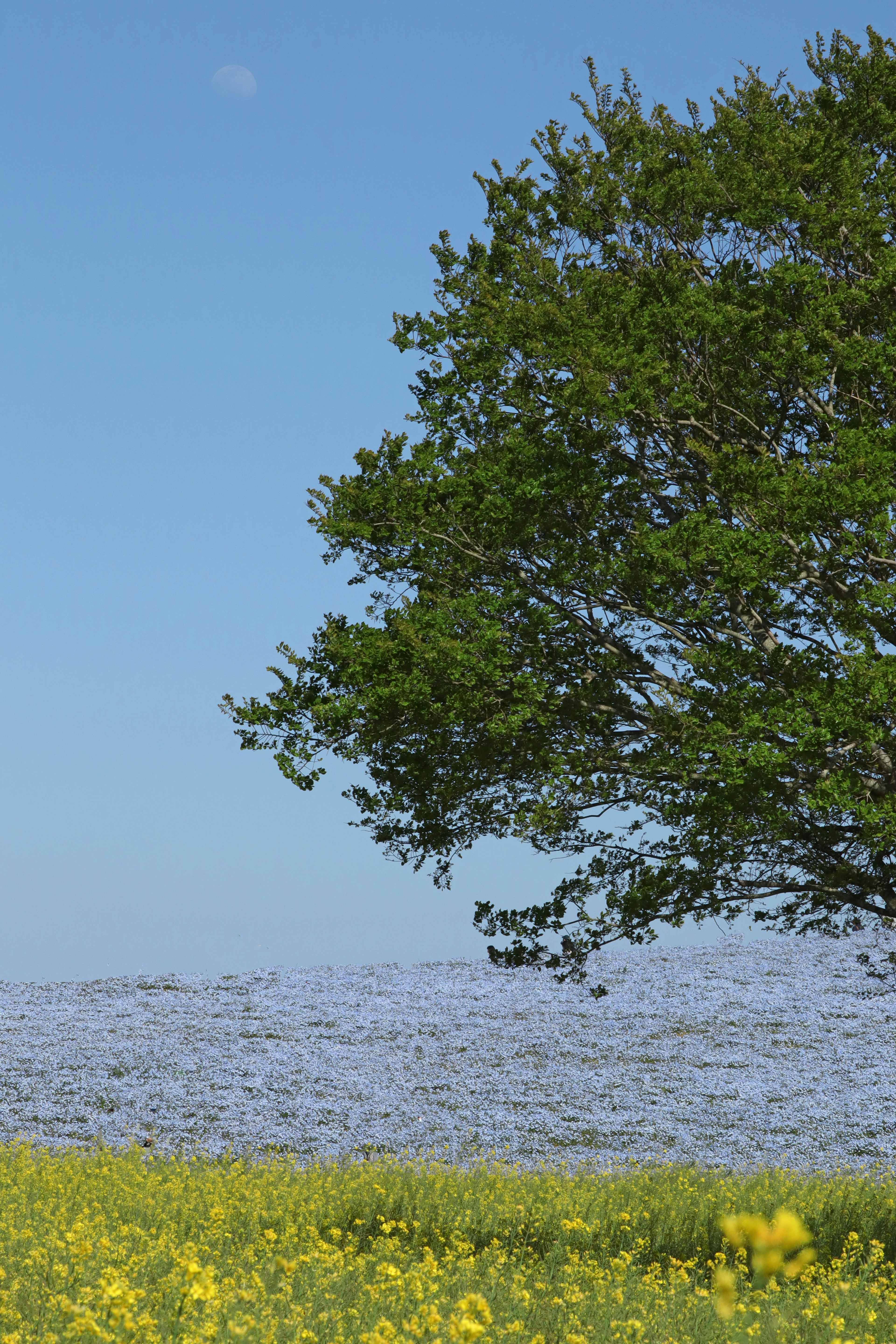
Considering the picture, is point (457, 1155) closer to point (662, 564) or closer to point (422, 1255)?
point (422, 1255)

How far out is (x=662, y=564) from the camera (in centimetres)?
1045

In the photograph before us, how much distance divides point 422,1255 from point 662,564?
7101 millimetres

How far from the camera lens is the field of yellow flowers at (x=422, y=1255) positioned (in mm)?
6270

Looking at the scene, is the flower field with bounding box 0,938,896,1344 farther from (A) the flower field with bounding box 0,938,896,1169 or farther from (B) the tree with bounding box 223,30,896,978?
(B) the tree with bounding box 223,30,896,978

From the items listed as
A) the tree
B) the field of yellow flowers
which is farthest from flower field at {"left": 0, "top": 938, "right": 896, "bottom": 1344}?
the tree

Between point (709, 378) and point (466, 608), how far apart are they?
4.33 m

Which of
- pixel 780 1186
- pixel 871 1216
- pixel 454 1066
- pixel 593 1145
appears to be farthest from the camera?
pixel 454 1066

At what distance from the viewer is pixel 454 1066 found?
808 inches

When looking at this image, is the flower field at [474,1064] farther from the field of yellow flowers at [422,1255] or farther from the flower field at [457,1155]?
the field of yellow flowers at [422,1255]

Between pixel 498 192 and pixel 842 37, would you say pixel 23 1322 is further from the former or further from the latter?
pixel 842 37

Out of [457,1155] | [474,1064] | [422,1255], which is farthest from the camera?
[474,1064]

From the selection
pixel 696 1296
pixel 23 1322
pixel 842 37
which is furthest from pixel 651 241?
pixel 23 1322

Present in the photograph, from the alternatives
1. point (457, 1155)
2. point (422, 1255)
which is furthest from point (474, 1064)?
point (422, 1255)

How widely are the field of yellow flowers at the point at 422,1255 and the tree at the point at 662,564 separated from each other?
9.40 ft
